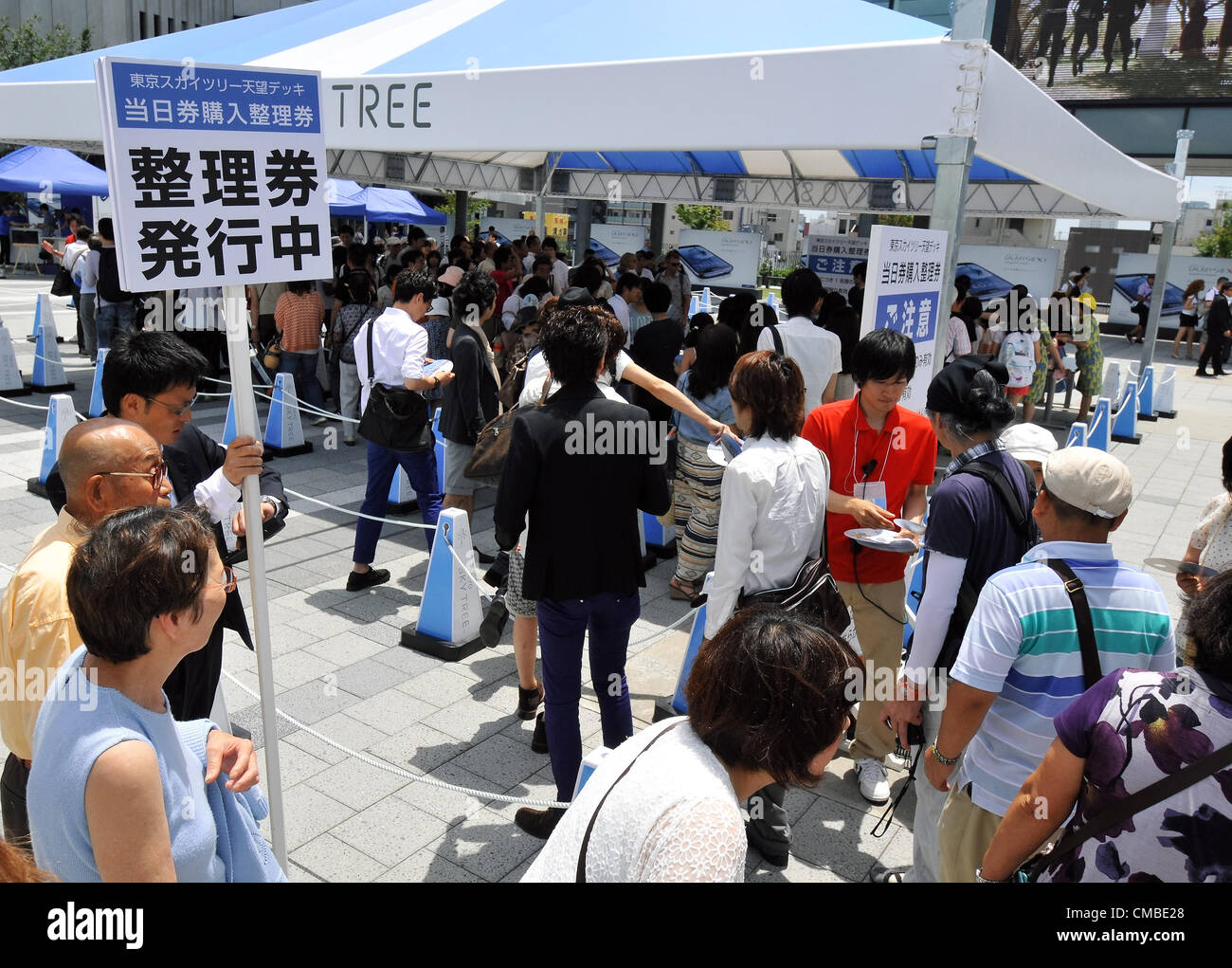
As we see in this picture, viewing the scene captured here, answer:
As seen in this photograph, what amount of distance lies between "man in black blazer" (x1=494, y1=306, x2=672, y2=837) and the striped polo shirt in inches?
49.0

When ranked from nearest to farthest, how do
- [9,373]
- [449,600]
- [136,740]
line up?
[136,740] < [449,600] < [9,373]

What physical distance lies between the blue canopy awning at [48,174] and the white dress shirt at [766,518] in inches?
575

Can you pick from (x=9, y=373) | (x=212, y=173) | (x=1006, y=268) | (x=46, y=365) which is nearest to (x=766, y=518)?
(x=212, y=173)

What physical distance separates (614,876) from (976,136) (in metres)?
3.75

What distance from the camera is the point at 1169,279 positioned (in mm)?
23453

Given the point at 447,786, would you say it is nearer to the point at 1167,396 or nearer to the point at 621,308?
the point at 621,308

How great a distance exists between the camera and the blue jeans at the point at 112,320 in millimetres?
→ 10586

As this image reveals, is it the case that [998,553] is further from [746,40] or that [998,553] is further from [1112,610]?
[746,40]

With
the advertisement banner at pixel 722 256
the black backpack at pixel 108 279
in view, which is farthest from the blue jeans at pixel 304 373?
the advertisement banner at pixel 722 256

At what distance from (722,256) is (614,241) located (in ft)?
8.48

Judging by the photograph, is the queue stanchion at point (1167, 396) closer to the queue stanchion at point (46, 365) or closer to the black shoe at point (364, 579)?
the black shoe at point (364, 579)

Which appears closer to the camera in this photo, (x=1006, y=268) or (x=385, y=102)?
(x=385, y=102)
